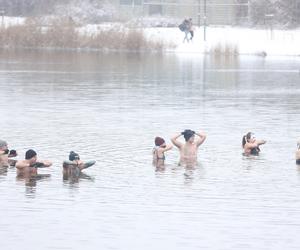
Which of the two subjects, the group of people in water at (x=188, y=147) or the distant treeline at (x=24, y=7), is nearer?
the group of people in water at (x=188, y=147)

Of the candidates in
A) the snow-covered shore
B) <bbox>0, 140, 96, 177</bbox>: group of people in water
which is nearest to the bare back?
<bbox>0, 140, 96, 177</bbox>: group of people in water

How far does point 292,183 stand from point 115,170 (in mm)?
3790

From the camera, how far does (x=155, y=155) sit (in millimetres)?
27484

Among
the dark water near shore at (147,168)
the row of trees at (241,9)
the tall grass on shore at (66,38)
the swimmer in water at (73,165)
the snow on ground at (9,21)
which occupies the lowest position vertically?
the dark water near shore at (147,168)

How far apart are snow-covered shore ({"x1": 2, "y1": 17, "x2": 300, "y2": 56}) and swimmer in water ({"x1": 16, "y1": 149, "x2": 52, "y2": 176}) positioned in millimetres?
48722

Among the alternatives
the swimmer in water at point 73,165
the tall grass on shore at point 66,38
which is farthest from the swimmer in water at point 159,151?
the tall grass on shore at point 66,38

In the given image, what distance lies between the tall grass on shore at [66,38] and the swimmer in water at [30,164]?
4860 cm

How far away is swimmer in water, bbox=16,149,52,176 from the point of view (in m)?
25.3

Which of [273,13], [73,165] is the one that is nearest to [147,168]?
[73,165]

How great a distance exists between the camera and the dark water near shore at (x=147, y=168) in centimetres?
1994

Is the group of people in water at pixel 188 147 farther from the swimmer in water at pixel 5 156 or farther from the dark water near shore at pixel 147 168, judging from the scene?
the swimmer in water at pixel 5 156

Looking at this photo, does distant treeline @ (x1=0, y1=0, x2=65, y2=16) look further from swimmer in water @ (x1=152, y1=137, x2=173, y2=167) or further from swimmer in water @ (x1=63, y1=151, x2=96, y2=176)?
swimmer in water @ (x1=63, y1=151, x2=96, y2=176)

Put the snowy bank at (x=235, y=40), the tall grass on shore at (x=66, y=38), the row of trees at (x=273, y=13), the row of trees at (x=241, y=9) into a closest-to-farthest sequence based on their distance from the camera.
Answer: the tall grass on shore at (x=66, y=38) < the snowy bank at (x=235, y=40) < the row of trees at (x=273, y=13) < the row of trees at (x=241, y=9)

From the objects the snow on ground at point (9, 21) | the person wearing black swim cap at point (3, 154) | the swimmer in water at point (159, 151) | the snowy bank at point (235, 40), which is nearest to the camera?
the person wearing black swim cap at point (3, 154)
